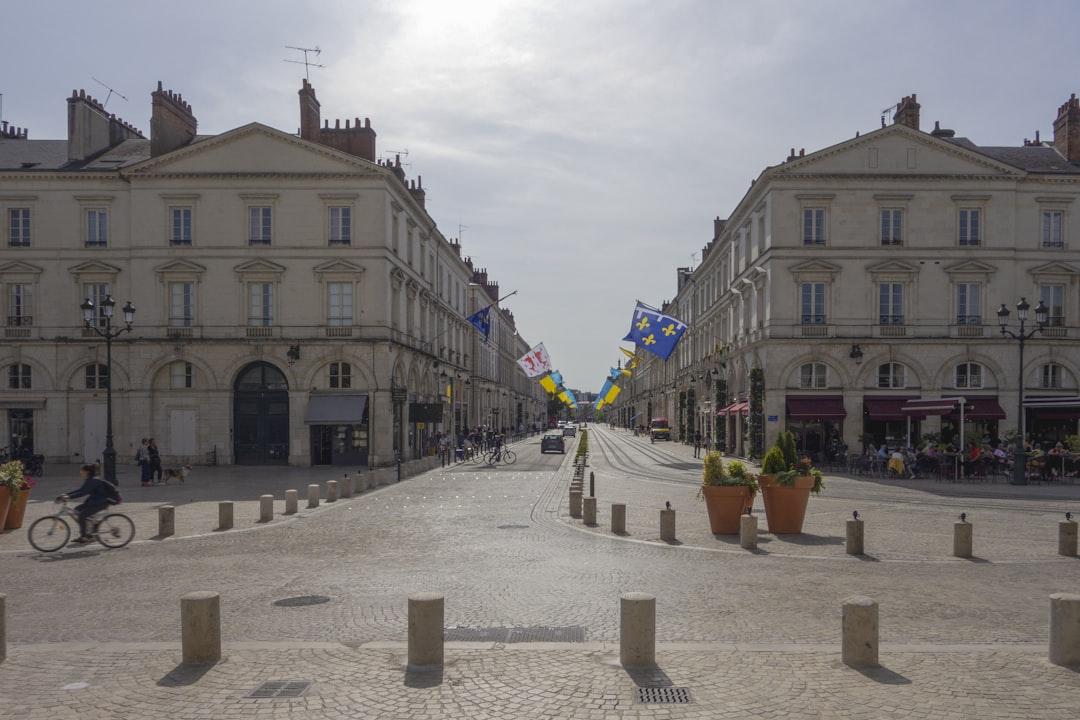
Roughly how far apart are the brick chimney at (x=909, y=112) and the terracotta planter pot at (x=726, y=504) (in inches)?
1304

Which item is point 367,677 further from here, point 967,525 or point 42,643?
point 967,525

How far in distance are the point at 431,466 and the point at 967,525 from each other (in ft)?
95.5

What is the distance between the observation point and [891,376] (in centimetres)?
3975

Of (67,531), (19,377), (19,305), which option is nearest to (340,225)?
(19,305)

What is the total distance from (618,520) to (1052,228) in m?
35.1

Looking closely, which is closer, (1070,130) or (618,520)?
(618,520)

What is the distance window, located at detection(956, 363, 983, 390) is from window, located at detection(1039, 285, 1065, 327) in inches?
173

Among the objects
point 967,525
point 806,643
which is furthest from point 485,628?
point 967,525

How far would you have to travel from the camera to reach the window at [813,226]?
132 feet

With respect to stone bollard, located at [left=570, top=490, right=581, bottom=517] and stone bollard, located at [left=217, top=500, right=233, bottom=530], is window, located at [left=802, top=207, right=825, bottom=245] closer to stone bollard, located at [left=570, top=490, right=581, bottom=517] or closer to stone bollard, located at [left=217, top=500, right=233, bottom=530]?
stone bollard, located at [left=570, top=490, right=581, bottom=517]

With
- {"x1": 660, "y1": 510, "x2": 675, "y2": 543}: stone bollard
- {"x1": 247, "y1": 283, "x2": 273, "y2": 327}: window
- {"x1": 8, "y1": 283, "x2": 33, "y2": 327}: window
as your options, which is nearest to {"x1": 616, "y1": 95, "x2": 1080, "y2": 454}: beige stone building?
{"x1": 247, "y1": 283, "x2": 273, "y2": 327}: window

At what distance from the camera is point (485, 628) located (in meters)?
9.38

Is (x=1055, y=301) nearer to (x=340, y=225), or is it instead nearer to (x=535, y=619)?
(x=340, y=225)

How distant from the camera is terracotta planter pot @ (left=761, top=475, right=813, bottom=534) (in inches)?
634
